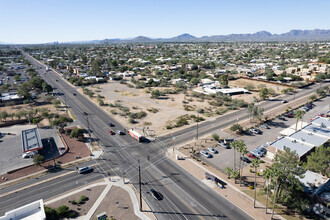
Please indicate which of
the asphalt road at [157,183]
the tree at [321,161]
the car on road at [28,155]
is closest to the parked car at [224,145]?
the asphalt road at [157,183]

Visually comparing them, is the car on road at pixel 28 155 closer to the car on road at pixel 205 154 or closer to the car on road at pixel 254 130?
the car on road at pixel 205 154

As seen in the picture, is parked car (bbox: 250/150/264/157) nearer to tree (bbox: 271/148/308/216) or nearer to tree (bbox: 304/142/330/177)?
tree (bbox: 304/142/330/177)

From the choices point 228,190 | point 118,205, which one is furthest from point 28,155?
point 228,190

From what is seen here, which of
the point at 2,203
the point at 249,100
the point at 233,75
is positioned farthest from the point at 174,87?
the point at 2,203

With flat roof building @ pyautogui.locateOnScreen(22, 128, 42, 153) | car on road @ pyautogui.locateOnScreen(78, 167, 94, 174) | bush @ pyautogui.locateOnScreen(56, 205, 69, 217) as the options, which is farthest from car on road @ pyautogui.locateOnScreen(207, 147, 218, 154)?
flat roof building @ pyautogui.locateOnScreen(22, 128, 42, 153)

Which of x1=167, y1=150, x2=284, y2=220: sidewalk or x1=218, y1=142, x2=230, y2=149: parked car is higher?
x1=218, y1=142, x2=230, y2=149: parked car

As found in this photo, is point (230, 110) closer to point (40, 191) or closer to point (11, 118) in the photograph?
point (40, 191)
